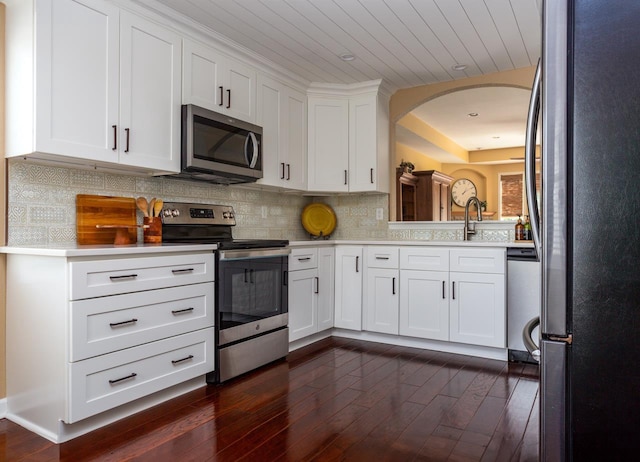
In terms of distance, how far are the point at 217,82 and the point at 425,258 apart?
80.6 inches

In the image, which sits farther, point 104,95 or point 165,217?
point 165,217

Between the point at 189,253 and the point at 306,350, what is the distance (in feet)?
4.64

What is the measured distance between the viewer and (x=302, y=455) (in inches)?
74.9

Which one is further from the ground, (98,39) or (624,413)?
(98,39)

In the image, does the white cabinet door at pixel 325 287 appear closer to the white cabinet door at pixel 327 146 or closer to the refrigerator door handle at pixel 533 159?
the white cabinet door at pixel 327 146

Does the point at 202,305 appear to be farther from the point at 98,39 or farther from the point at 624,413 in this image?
the point at 624,413

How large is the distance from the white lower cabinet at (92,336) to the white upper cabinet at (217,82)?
3.74 ft

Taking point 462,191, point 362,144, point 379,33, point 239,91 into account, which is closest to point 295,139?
point 362,144

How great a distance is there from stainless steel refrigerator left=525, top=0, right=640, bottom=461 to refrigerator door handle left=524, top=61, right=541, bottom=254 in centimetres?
13

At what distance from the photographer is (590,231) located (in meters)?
0.90

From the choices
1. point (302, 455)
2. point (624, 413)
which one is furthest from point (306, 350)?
point (624, 413)

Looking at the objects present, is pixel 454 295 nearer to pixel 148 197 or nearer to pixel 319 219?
pixel 319 219

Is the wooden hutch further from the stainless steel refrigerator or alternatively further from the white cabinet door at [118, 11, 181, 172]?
the stainless steel refrigerator

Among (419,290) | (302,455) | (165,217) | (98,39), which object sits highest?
(98,39)
